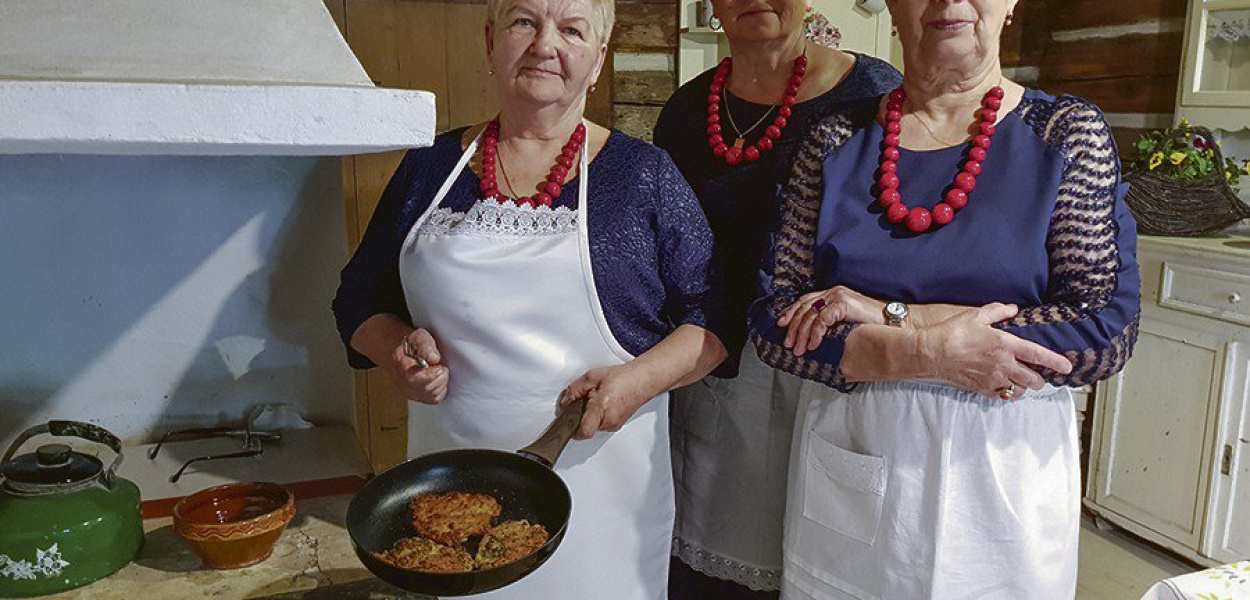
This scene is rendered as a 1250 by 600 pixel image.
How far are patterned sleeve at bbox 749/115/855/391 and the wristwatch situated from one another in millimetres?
128

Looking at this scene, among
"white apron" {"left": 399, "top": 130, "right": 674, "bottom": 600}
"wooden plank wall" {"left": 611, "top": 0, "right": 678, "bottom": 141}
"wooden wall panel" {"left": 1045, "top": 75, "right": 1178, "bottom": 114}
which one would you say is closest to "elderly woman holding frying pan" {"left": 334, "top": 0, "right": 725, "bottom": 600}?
"white apron" {"left": 399, "top": 130, "right": 674, "bottom": 600}

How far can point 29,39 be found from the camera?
84 centimetres

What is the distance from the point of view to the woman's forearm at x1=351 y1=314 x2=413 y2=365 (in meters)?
1.51

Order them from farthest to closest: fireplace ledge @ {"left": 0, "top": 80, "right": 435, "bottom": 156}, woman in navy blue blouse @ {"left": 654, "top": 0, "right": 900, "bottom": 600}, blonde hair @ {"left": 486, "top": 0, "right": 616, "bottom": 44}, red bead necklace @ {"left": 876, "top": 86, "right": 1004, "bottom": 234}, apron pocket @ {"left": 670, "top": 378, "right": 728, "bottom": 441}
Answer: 1. apron pocket @ {"left": 670, "top": 378, "right": 728, "bottom": 441}
2. woman in navy blue blouse @ {"left": 654, "top": 0, "right": 900, "bottom": 600}
3. blonde hair @ {"left": 486, "top": 0, "right": 616, "bottom": 44}
4. red bead necklace @ {"left": 876, "top": 86, "right": 1004, "bottom": 234}
5. fireplace ledge @ {"left": 0, "top": 80, "right": 435, "bottom": 156}

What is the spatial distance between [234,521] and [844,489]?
895 millimetres

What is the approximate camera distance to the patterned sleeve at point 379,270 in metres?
1.53

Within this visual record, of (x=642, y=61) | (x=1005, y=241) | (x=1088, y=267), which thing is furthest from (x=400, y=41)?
(x=1088, y=267)

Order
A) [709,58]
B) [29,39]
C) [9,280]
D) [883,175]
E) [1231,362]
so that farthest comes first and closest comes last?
[709,58], [1231,362], [9,280], [883,175], [29,39]

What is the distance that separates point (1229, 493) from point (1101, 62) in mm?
1699

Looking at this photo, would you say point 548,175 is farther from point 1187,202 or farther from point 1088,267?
point 1187,202

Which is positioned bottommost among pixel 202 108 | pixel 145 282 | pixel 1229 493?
pixel 1229 493

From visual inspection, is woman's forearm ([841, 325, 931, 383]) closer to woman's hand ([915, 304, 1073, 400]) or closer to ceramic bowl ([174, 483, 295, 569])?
woman's hand ([915, 304, 1073, 400])

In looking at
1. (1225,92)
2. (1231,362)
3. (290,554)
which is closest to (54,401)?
(290,554)

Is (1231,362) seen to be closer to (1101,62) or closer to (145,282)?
(1101,62)
